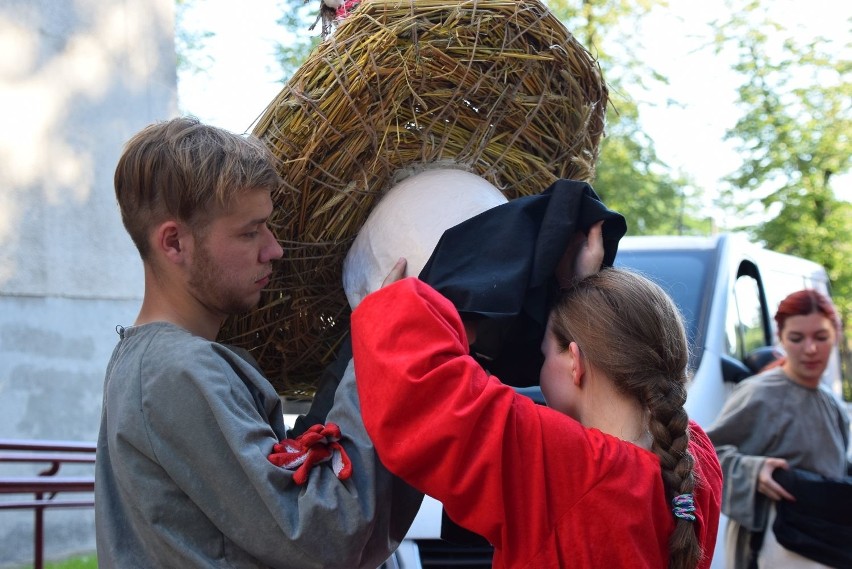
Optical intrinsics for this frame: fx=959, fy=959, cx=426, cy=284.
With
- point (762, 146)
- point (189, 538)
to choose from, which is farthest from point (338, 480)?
point (762, 146)

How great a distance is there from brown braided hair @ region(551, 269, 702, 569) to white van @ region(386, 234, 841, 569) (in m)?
1.89

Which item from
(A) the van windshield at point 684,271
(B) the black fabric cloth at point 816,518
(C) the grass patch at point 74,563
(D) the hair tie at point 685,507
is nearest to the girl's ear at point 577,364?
(D) the hair tie at point 685,507

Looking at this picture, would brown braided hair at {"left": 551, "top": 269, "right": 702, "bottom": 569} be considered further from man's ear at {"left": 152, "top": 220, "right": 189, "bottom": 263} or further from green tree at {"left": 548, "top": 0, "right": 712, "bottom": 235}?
green tree at {"left": 548, "top": 0, "right": 712, "bottom": 235}

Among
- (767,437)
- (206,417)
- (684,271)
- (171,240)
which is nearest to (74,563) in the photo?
(684,271)

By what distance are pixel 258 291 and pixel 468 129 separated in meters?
0.61

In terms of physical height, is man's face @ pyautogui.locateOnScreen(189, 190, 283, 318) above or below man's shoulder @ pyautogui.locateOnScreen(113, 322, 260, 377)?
above

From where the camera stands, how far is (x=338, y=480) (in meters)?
1.60

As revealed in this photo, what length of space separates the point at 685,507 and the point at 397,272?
70cm

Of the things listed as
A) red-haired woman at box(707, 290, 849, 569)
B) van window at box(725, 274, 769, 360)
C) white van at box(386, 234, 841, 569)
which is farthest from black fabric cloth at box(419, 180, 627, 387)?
van window at box(725, 274, 769, 360)

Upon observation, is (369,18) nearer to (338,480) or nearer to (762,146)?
(338,480)

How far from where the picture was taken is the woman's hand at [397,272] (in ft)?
6.26

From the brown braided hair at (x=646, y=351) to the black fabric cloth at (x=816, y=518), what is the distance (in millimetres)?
2287

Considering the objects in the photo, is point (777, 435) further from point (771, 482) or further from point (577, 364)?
point (577, 364)

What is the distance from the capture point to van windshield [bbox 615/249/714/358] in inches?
202
